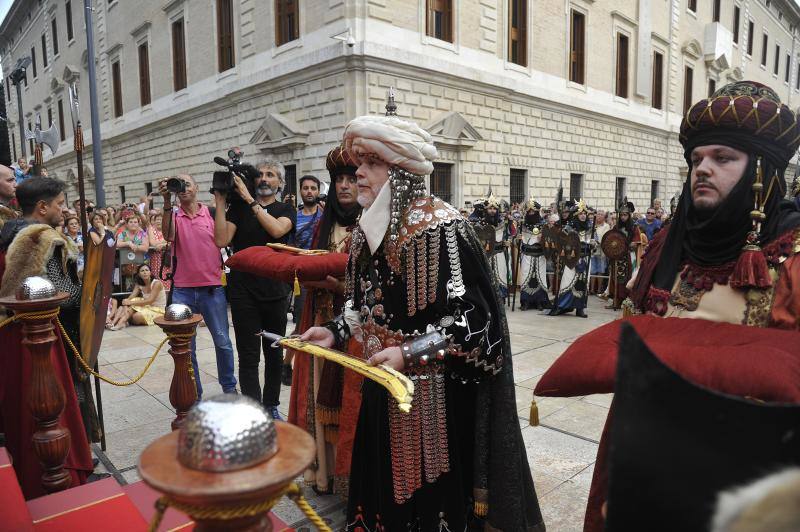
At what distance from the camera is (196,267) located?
4.32 m

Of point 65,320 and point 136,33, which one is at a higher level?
point 136,33

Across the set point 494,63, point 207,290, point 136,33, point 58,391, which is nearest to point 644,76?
point 494,63

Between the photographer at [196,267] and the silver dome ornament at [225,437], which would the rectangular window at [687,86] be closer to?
the photographer at [196,267]

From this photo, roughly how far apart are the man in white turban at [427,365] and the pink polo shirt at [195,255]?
2.49m

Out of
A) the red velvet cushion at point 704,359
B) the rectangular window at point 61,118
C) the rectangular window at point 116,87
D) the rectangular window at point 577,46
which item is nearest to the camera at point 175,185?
the red velvet cushion at point 704,359

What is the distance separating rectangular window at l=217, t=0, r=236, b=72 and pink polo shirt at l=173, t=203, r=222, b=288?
14781mm

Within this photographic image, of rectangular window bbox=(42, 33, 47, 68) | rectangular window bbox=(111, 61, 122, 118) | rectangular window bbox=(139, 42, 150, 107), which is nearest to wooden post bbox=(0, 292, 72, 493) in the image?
rectangular window bbox=(139, 42, 150, 107)

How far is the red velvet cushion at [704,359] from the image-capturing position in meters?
1.09

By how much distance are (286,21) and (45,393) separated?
1451cm

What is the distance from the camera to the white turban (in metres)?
2.13

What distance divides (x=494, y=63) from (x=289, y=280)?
50.8 feet

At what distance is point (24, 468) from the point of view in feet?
9.66

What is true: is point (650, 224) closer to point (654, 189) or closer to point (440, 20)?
point (440, 20)

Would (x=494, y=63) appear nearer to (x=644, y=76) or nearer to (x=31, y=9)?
(x=644, y=76)
